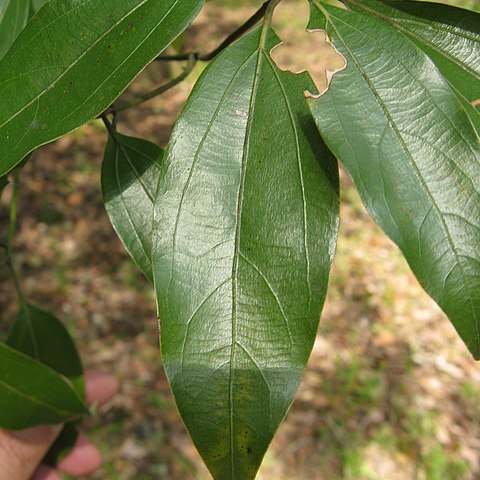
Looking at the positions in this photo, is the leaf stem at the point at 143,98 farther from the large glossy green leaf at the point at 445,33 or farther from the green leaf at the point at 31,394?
the green leaf at the point at 31,394

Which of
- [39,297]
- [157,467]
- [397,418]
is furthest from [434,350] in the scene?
[39,297]

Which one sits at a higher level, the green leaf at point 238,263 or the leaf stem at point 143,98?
the leaf stem at point 143,98

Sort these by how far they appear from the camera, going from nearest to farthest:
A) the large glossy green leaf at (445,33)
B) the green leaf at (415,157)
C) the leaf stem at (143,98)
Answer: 1. the green leaf at (415,157)
2. the large glossy green leaf at (445,33)
3. the leaf stem at (143,98)

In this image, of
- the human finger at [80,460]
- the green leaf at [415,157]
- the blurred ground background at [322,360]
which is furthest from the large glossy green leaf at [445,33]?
the blurred ground background at [322,360]

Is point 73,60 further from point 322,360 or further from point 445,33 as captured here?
point 322,360

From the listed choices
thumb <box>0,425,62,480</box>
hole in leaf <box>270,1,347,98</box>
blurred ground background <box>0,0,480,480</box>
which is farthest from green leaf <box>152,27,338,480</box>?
hole in leaf <box>270,1,347,98</box>

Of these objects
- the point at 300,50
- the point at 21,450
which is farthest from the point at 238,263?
the point at 300,50

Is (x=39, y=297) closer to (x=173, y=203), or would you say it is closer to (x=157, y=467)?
(x=157, y=467)
